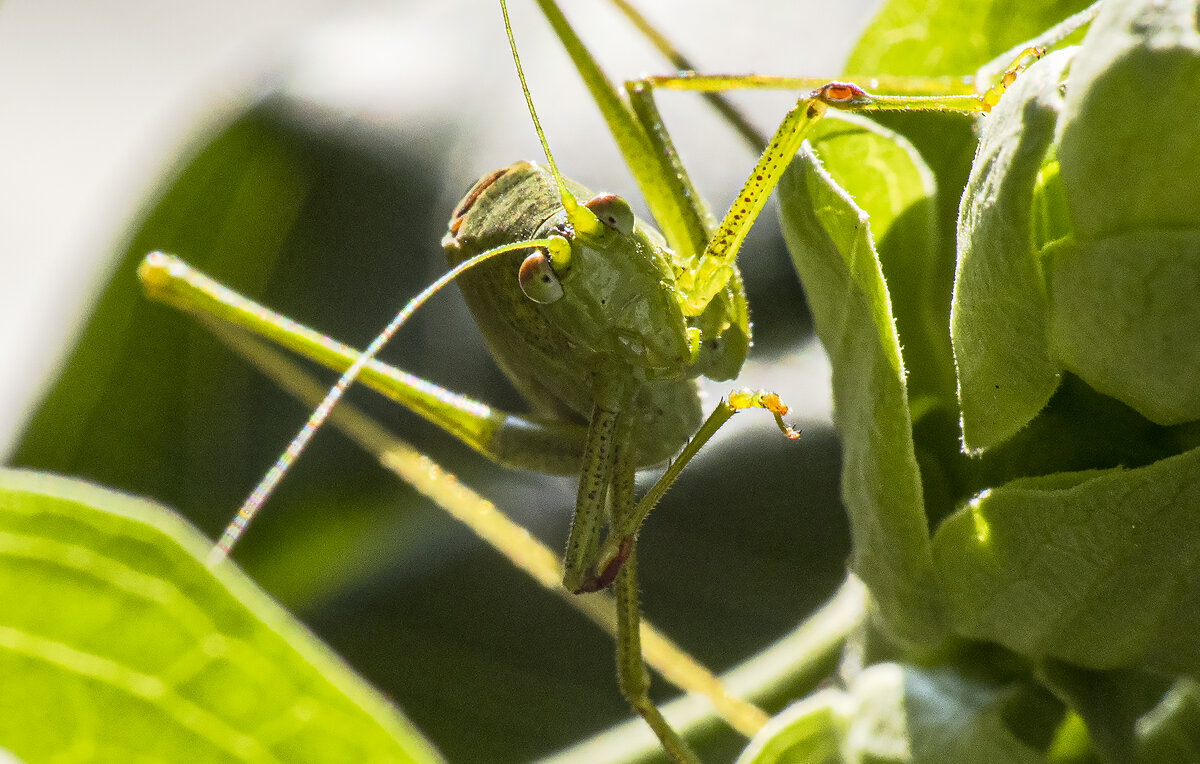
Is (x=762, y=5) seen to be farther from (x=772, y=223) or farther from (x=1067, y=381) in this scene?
(x=1067, y=381)

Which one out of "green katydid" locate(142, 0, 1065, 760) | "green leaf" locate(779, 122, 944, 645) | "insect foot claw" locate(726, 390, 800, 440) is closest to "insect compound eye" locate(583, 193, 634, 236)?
"green katydid" locate(142, 0, 1065, 760)

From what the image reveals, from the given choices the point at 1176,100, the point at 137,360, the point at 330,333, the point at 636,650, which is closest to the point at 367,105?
the point at 330,333

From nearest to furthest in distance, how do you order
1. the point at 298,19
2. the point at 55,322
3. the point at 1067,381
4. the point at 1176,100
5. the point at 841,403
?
the point at 1176,100 → the point at 1067,381 → the point at 841,403 → the point at 55,322 → the point at 298,19

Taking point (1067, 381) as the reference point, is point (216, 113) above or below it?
above

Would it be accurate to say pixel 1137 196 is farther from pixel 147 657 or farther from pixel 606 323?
pixel 147 657

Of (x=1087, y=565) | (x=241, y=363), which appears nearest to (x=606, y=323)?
(x=1087, y=565)

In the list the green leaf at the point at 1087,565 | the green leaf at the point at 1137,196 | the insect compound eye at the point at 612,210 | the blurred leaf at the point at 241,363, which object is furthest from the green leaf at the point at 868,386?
the blurred leaf at the point at 241,363
